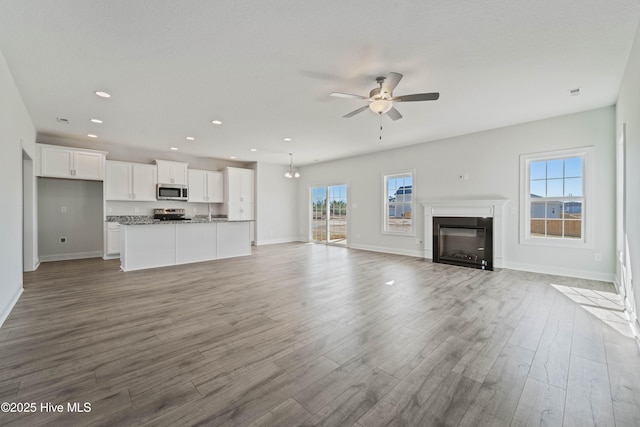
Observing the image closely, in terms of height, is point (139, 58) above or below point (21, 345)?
above

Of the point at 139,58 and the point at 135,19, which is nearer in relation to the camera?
the point at 135,19

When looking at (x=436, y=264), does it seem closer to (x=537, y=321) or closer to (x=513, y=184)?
(x=513, y=184)

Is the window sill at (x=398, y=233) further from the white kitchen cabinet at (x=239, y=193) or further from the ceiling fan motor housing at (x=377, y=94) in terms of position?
the white kitchen cabinet at (x=239, y=193)

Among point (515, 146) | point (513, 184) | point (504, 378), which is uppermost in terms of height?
point (515, 146)

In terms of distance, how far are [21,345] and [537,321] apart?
4960 mm

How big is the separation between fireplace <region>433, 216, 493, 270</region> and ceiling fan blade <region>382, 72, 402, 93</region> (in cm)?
382

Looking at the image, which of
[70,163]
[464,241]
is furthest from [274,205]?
[464,241]

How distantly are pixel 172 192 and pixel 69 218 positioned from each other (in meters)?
2.28

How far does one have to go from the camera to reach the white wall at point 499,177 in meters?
4.29

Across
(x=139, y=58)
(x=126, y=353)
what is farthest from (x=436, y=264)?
(x=139, y=58)

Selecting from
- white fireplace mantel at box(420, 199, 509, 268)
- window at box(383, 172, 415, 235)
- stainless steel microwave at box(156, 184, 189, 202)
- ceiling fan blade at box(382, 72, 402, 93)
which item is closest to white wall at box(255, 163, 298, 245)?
stainless steel microwave at box(156, 184, 189, 202)

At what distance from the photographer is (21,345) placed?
7.55 feet

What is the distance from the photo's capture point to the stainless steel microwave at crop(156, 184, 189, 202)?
7.16m

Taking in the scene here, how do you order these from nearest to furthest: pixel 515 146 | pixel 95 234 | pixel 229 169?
pixel 515 146 → pixel 95 234 → pixel 229 169
